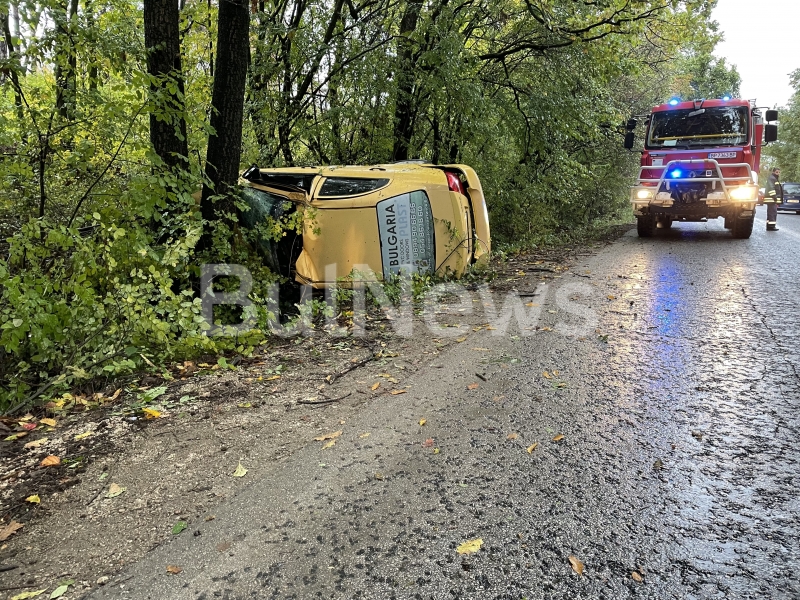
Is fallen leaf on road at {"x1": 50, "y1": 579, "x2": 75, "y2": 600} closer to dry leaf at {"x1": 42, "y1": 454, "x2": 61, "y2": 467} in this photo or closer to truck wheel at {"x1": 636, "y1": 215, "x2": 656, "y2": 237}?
dry leaf at {"x1": 42, "y1": 454, "x2": 61, "y2": 467}

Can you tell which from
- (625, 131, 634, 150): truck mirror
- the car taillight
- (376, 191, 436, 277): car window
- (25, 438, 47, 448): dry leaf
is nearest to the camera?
(25, 438, 47, 448): dry leaf

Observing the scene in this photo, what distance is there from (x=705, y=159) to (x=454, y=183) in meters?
7.42

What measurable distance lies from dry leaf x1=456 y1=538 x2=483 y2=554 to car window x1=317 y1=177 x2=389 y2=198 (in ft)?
15.1

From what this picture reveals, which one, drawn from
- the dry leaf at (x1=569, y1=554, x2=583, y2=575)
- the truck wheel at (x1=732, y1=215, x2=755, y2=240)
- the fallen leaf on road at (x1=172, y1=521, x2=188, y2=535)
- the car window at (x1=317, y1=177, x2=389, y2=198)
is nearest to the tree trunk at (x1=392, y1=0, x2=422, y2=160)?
the car window at (x1=317, y1=177, x2=389, y2=198)

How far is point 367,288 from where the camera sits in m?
6.37

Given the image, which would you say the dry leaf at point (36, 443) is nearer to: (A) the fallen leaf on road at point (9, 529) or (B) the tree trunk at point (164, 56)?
(A) the fallen leaf on road at point (9, 529)

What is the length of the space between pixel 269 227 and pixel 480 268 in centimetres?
353

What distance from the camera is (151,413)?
12.1 ft

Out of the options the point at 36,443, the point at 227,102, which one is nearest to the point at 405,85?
the point at 227,102

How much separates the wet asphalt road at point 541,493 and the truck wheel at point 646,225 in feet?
29.2

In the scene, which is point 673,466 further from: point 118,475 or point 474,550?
point 118,475

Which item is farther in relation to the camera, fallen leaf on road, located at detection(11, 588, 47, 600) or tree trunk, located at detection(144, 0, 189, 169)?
tree trunk, located at detection(144, 0, 189, 169)

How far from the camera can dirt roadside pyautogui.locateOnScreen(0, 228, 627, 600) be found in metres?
2.42

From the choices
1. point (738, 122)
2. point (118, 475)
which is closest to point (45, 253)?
point (118, 475)
